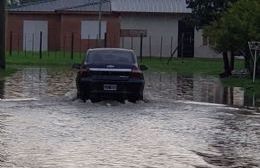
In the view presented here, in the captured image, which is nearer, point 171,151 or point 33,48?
point 171,151

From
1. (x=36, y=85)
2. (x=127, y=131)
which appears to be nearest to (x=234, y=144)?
(x=127, y=131)

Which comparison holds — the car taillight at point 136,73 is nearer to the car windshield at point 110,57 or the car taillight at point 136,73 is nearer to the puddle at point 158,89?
the car windshield at point 110,57

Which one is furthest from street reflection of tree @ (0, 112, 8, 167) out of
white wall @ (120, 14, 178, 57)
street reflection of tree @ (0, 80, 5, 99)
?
white wall @ (120, 14, 178, 57)

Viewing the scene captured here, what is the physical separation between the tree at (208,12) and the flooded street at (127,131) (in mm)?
15975

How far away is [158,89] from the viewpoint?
98.4 feet

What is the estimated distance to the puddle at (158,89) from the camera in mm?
25806

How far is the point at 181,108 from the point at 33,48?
51.8 meters

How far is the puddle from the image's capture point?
84.7 ft

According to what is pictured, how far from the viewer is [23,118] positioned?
18.2 m

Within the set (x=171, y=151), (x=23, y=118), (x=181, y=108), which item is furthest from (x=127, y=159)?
(x=181, y=108)

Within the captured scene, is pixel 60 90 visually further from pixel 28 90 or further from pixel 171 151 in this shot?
pixel 171 151

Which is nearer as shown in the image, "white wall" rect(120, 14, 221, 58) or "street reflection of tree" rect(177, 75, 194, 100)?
"street reflection of tree" rect(177, 75, 194, 100)

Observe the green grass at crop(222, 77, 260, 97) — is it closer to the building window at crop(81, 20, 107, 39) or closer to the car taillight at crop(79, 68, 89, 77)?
the car taillight at crop(79, 68, 89, 77)

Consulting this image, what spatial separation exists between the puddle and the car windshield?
212 centimetres
